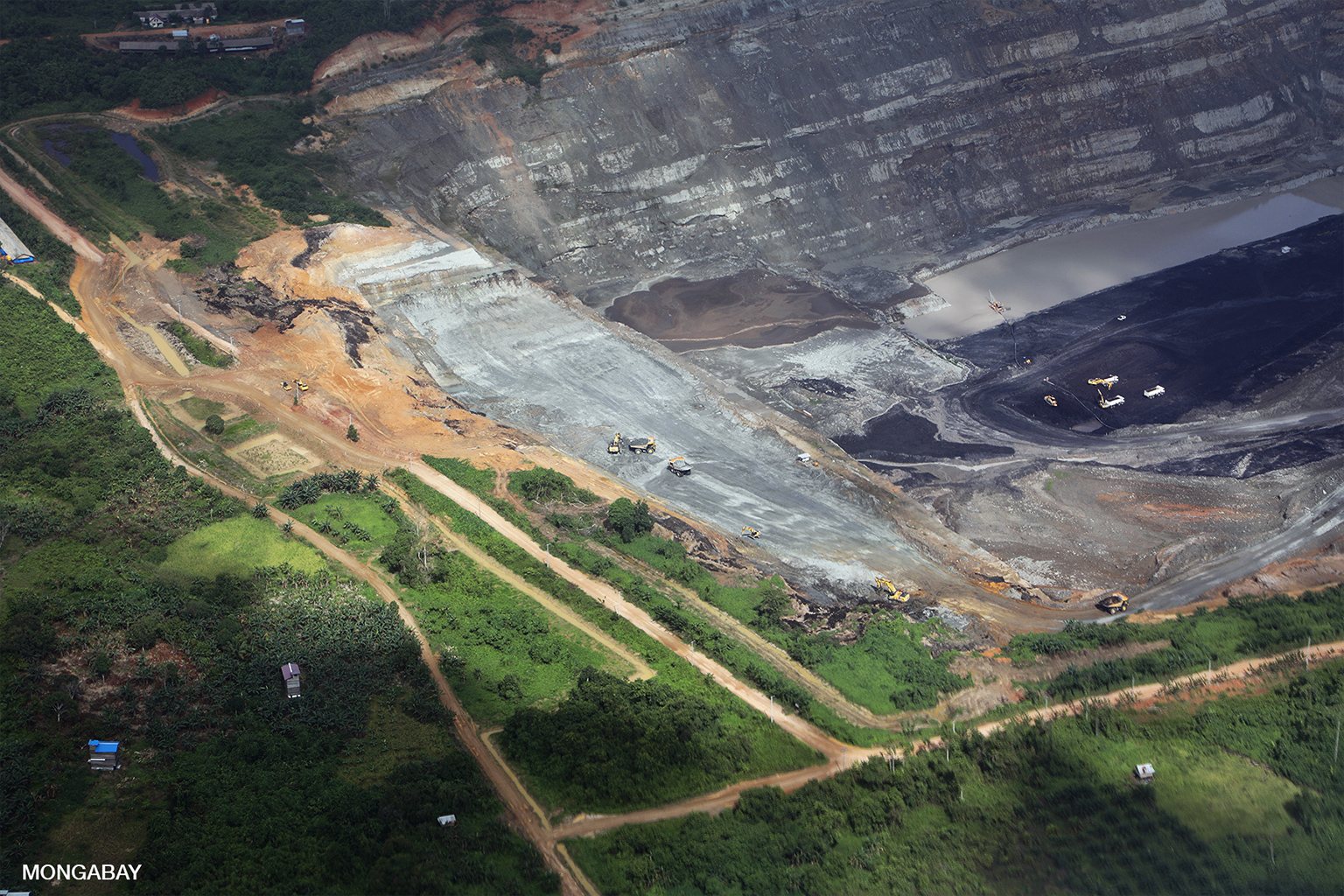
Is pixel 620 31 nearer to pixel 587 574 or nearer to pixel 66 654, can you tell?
pixel 587 574

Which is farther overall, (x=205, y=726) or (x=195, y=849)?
(x=205, y=726)

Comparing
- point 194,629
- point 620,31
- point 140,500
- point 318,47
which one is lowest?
point 194,629

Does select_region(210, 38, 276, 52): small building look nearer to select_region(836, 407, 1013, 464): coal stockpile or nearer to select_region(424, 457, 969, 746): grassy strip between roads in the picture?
select_region(424, 457, 969, 746): grassy strip between roads

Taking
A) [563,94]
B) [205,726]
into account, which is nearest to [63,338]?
[205,726]

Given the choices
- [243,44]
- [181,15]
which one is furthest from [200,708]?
[181,15]

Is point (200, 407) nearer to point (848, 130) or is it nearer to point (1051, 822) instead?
point (1051, 822)

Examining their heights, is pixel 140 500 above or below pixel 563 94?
below

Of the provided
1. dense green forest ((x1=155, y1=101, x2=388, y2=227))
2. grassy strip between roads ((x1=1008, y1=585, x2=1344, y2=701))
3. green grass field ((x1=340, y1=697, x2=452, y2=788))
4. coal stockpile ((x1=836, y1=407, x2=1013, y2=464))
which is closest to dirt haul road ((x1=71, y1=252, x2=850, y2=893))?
green grass field ((x1=340, y1=697, x2=452, y2=788))
